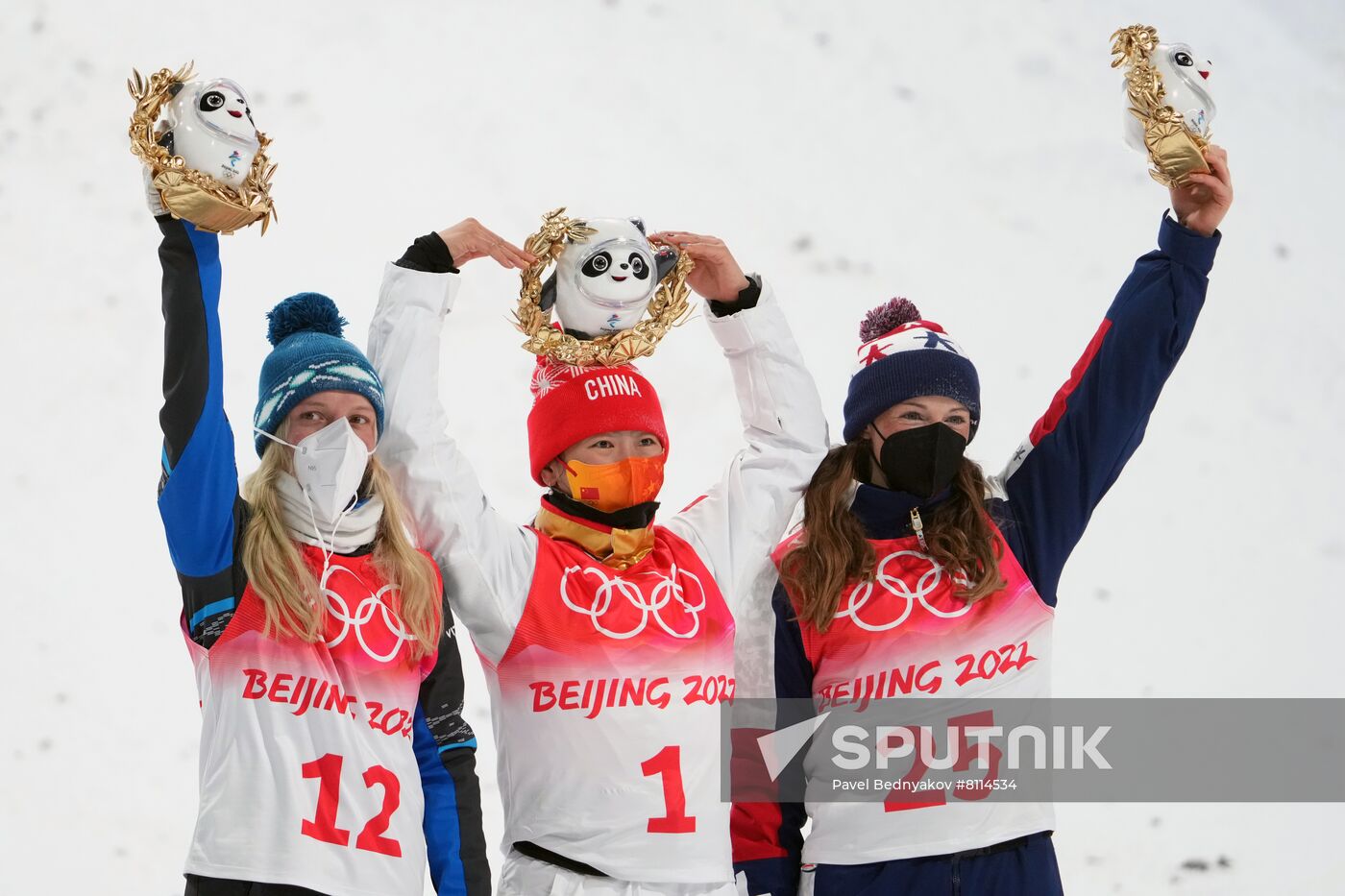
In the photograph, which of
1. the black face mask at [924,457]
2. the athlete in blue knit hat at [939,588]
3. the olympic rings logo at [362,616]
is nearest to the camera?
the olympic rings logo at [362,616]

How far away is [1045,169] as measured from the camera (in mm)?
4148

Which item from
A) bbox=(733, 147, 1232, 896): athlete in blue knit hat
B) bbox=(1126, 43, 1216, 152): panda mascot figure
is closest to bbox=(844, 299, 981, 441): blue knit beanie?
bbox=(733, 147, 1232, 896): athlete in blue knit hat

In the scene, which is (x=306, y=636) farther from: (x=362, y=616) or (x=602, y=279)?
(x=602, y=279)

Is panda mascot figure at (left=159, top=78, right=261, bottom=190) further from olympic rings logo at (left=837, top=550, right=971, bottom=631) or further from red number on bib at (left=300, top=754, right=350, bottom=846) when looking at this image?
olympic rings logo at (left=837, top=550, right=971, bottom=631)

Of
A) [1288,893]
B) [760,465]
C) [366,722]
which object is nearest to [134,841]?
[366,722]

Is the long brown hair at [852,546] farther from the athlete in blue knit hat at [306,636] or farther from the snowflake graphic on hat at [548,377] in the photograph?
the athlete in blue knit hat at [306,636]

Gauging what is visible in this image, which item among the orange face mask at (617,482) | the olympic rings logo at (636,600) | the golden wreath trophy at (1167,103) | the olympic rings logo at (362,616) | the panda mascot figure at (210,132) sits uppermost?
the golden wreath trophy at (1167,103)

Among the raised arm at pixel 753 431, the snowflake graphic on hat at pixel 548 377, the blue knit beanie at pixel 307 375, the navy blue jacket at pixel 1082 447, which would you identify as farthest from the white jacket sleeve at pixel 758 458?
the blue knit beanie at pixel 307 375

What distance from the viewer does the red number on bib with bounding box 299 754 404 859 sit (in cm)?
214

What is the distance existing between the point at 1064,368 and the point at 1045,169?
58cm

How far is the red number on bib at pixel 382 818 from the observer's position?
2.17 m

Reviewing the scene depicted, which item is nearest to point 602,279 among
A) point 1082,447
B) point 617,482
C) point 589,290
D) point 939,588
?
point 589,290

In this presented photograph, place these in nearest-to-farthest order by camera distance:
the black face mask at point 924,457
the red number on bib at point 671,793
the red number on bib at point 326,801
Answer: the red number on bib at point 326,801 < the red number on bib at point 671,793 < the black face mask at point 924,457

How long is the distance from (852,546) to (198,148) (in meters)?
1.25
